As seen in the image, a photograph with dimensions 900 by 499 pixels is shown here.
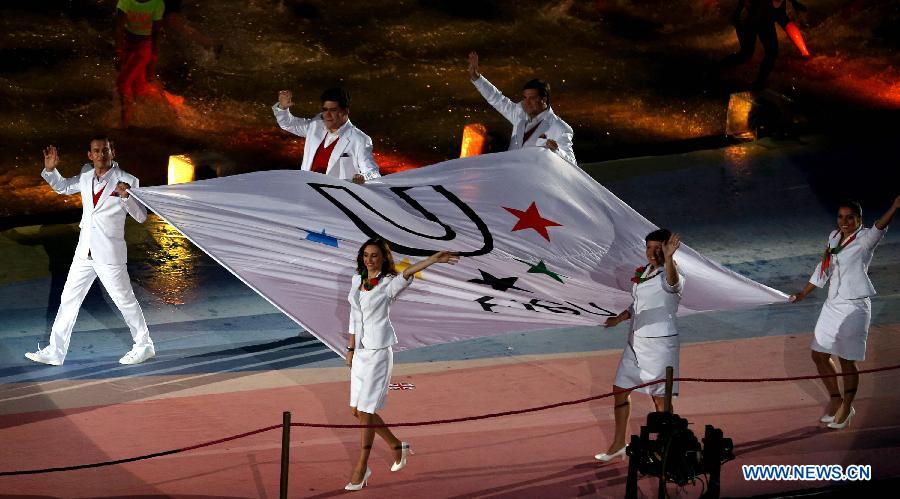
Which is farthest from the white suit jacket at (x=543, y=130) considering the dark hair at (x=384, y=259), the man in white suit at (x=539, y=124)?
the dark hair at (x=384, y=259)

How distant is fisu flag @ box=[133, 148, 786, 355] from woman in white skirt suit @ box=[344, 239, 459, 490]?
1.98ft

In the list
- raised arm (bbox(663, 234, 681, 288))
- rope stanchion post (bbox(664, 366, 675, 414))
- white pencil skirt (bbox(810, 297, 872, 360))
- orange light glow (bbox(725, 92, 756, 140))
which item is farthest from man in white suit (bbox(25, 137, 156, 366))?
orange light glow (bbox(725, 92, 756, 140))

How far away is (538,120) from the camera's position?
1261 cm

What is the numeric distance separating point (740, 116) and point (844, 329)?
7.76 m

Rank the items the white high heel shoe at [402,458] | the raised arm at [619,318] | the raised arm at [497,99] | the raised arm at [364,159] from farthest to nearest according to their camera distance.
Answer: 1. the raised arm at [497,99]
2. the raised arm at [364,159]
3. the raised arm at [619,318]
4. the white high heel shoe at [402,458]

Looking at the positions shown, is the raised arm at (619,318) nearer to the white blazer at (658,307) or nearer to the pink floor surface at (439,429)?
the white blazer at (658,307)

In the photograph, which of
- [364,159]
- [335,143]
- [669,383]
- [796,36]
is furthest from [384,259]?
[796,36]

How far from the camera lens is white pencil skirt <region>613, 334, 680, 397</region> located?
390 inches

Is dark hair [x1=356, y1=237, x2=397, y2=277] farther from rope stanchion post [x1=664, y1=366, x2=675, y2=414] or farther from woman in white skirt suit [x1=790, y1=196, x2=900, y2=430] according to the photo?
woman in white skirt suit [x1=790, y1=196, x2=900, y2=430]

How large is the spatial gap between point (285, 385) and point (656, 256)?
9.34 feet

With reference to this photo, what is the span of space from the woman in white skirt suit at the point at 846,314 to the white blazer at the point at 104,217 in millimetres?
4691

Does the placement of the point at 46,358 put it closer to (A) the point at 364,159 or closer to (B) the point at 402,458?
(A) the point at 364,159

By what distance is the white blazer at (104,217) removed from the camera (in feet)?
37.0

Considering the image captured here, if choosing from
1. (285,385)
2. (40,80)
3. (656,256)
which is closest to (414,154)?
(40,80)
